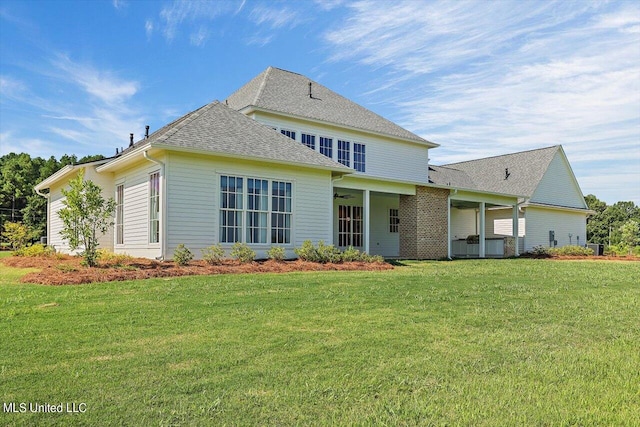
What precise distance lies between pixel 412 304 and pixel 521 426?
13.2 ft

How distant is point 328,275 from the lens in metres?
11.0

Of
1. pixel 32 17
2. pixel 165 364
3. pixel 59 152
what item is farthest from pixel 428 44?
pixel 59 152

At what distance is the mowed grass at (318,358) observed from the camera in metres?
3.29

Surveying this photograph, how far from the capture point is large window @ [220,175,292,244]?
14.1 metres

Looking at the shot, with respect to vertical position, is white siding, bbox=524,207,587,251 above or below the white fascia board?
below

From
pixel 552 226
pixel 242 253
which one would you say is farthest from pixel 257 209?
pixel 552 226

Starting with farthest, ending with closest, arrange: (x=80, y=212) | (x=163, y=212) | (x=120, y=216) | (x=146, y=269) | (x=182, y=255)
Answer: (x=120, y=216) → (x=163, y=212) → (x=182, y=255) → (x=80, y=212) → (x=146, y=269)

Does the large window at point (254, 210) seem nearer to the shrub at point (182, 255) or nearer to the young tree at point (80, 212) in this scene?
the shrub at point (182, 255)

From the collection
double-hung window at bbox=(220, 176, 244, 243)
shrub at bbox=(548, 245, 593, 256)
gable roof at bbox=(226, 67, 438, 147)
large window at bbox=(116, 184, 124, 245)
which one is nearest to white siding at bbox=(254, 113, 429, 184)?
gable roof at bbox=(226, 67, 438, 147)

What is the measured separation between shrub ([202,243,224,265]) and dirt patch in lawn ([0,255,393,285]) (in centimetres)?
21

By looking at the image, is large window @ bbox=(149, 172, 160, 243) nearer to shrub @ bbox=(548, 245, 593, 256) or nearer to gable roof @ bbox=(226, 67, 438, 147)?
gable roof @ bbox=(226, 67, 438, 147)

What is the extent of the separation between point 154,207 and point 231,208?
2.15 metres

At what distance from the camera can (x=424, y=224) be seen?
67.5 ft

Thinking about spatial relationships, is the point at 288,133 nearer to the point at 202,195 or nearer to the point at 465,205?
the point at 202,195
